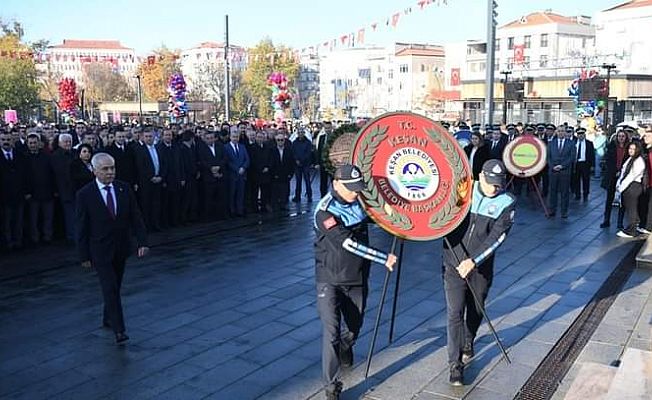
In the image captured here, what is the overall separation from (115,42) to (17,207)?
141 m

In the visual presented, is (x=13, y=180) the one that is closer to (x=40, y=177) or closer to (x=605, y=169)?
(x=40, y=177)

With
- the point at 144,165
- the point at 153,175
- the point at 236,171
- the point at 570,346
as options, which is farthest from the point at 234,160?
the point at 570,346

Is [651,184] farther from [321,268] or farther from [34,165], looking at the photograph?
[34,165]

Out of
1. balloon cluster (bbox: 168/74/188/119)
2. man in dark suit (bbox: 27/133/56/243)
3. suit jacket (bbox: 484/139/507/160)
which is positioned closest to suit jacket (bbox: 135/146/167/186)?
man in dark suit (bbox: 27/133/56/243)

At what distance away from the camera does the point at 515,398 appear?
15.5 ft

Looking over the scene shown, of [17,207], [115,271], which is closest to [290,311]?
[115,271]

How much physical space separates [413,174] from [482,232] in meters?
0.77

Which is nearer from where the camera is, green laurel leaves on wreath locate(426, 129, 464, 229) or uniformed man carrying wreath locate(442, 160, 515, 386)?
green laurel leaves on wreath locate(426, 129, 464, 229)

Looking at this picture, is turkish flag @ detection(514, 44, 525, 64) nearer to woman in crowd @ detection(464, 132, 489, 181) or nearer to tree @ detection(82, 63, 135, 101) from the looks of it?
tree @ detection(82, 63, 135, 101)

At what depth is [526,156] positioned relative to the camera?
12.7 metres

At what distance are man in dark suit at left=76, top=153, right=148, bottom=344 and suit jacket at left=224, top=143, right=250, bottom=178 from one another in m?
6.50

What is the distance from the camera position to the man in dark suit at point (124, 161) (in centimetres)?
1041

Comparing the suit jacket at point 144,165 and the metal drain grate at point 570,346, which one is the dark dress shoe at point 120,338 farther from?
the suit jacket at point 144,165

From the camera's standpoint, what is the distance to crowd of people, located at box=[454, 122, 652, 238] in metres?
10.4
